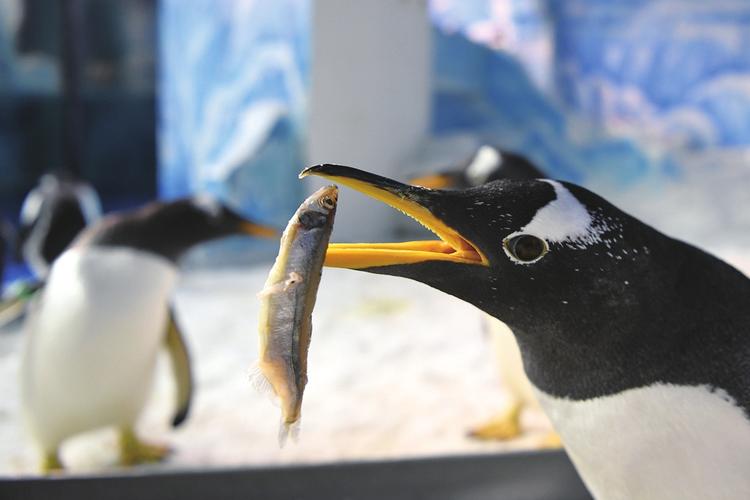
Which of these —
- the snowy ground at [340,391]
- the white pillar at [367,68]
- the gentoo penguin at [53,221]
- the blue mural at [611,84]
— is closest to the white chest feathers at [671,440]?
the snowy ground at [340,391]

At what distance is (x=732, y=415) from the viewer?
25.4 inches

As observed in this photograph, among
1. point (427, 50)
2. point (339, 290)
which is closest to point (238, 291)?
point (339, 290)

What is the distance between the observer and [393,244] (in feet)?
1.94

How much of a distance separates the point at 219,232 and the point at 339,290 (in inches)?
73.2

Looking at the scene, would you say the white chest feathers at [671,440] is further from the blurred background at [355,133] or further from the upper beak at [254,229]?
the upper beak at [254,229]

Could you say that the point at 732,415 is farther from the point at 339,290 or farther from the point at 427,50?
the point at 427,50

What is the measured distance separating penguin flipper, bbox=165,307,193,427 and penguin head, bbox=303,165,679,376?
1335mm

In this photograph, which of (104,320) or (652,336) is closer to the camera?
(652,336)

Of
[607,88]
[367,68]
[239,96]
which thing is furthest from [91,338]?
[607,88]

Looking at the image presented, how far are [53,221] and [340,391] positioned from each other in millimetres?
1667

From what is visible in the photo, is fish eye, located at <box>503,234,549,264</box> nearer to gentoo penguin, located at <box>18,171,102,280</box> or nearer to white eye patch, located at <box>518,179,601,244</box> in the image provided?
white eye patch, located at <box>518,179,601,244</box>

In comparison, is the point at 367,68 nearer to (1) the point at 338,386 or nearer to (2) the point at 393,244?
(1) the point at 338,386

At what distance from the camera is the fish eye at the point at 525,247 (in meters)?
0.61

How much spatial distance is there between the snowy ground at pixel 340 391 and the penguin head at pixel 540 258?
80cm
